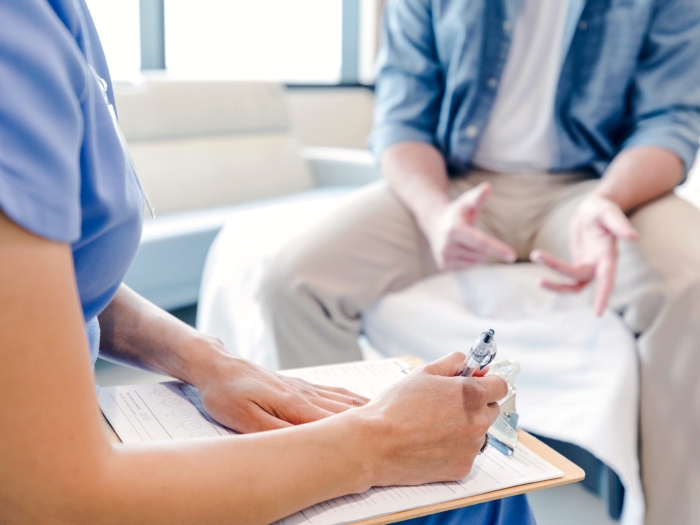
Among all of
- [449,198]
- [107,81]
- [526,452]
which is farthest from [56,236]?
[449,198]

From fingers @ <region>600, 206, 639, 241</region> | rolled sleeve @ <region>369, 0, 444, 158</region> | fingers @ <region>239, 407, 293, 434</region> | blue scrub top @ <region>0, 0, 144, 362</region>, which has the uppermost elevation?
blue scrub top @ <region>0, 0, 144, 362</region>

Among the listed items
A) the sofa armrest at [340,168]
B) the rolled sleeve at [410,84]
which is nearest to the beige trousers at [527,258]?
the rolled sleeve at [410,84]

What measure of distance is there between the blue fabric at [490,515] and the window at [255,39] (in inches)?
115

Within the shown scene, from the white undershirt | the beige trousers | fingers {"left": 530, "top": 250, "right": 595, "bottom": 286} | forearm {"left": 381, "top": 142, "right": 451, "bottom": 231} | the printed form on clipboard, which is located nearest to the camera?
the printed form on clipboard

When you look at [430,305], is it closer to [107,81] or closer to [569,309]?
[569,309]

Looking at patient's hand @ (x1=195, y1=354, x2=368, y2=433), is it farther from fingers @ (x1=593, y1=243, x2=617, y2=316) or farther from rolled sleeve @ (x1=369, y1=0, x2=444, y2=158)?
rolled sleeve @ (x1=369, y1=0, x2=444, y2=158)

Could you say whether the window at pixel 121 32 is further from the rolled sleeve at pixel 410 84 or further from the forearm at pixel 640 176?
the forearm at pixel 640 176

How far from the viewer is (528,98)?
1.48 m

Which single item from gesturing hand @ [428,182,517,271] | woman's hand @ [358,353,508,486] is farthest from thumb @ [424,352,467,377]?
gesturing hand @ [428,182,517,271]

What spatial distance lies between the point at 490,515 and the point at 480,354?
5.8 inches

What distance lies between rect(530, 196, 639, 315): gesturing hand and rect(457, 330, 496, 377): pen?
54 cm

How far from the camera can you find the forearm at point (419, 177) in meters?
1.34

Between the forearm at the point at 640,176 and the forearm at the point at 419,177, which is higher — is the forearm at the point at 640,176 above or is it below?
above

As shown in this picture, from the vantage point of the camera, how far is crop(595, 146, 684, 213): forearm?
1263 mm
